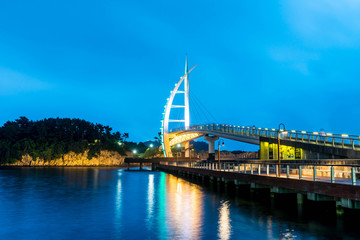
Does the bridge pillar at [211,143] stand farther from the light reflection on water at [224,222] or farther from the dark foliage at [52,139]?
the light reflection on water at [224,222]

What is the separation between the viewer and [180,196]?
35844 mm

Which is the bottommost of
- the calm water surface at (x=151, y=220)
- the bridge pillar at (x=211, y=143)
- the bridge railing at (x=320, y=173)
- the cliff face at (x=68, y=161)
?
the calm water surface at (x=151, y=220)

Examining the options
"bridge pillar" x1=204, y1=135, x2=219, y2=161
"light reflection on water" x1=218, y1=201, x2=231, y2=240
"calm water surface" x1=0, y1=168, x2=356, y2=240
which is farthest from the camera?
"bridge pillar" x1=204, y1=135, x2=219, y2=161

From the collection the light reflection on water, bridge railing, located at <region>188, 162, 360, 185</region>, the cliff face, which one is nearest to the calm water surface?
the light reflection on water

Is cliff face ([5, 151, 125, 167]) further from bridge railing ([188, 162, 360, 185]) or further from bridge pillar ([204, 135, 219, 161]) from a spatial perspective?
bridge railing ([188, 162, 360, 185])

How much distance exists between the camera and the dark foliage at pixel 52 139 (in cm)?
12275

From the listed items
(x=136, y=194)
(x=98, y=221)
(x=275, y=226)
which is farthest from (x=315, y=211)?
(x=136, y=194)

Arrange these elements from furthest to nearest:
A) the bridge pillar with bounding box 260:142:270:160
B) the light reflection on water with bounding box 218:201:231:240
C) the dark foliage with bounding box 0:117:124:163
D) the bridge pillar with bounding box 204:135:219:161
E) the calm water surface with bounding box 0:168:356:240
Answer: the dark foliage with bounding box 0:117:124:163
the bridge pillar with bounding box 204:135:219:161
the bridge pillar with bounding box 260:142:270:160
the calm water surface with bounding box 0:168:356:240
the light reflection on water with bounding box 218:201:231:240

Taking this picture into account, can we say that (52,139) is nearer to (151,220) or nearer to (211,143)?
(211,143)

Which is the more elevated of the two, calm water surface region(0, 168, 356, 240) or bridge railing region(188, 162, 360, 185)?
bridge railing region(188, 162, 360, 185)

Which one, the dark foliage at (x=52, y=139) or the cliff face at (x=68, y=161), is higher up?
the dark foliage at (x=52, y=139)

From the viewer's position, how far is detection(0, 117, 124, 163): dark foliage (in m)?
123

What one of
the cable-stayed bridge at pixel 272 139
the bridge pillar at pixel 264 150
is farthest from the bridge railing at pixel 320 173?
the bridge pillar at pixel 264 150

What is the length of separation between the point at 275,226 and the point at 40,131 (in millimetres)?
126859
